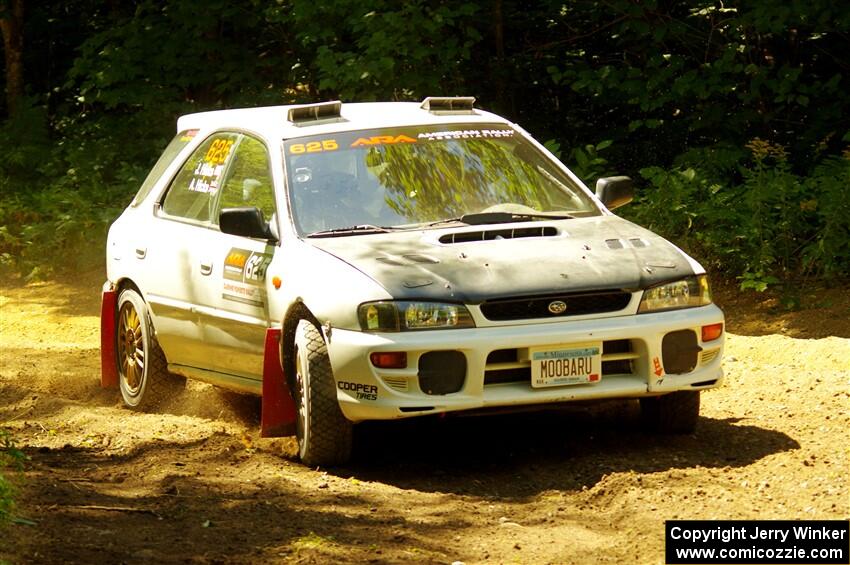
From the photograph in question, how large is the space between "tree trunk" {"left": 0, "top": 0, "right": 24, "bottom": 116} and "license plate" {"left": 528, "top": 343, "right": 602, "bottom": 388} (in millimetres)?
14015

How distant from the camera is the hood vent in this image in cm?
705

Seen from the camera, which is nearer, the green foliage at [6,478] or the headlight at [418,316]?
the green foliage at [6,478]

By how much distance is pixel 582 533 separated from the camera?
18.5 feet

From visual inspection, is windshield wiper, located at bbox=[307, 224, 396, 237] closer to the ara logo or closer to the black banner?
the ara logo

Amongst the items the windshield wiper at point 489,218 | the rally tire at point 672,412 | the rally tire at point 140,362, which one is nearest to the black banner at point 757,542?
the rally tire at point 672,412

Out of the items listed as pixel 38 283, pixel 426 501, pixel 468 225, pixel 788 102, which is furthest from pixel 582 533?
pixel 38 283

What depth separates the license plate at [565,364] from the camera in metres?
6.47

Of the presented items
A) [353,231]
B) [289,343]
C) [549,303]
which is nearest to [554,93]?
[353,231]

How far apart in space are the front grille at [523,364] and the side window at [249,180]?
171 centimetres

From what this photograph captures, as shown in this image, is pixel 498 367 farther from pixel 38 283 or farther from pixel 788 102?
pixel 38 283

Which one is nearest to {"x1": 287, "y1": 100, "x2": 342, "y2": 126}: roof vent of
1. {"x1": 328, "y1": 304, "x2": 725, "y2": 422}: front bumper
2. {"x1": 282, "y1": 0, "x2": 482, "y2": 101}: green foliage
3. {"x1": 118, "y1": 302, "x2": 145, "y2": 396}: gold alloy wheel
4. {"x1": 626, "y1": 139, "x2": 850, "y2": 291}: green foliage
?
{"x1": 118, "y1": 302, "x2": 145, "y2": 396}: gold alloy wheel

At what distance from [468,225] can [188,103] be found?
10.1 meters

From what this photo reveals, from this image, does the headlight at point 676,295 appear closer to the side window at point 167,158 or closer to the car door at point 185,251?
the car door at point 185,251

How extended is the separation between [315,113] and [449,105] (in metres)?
0.83
